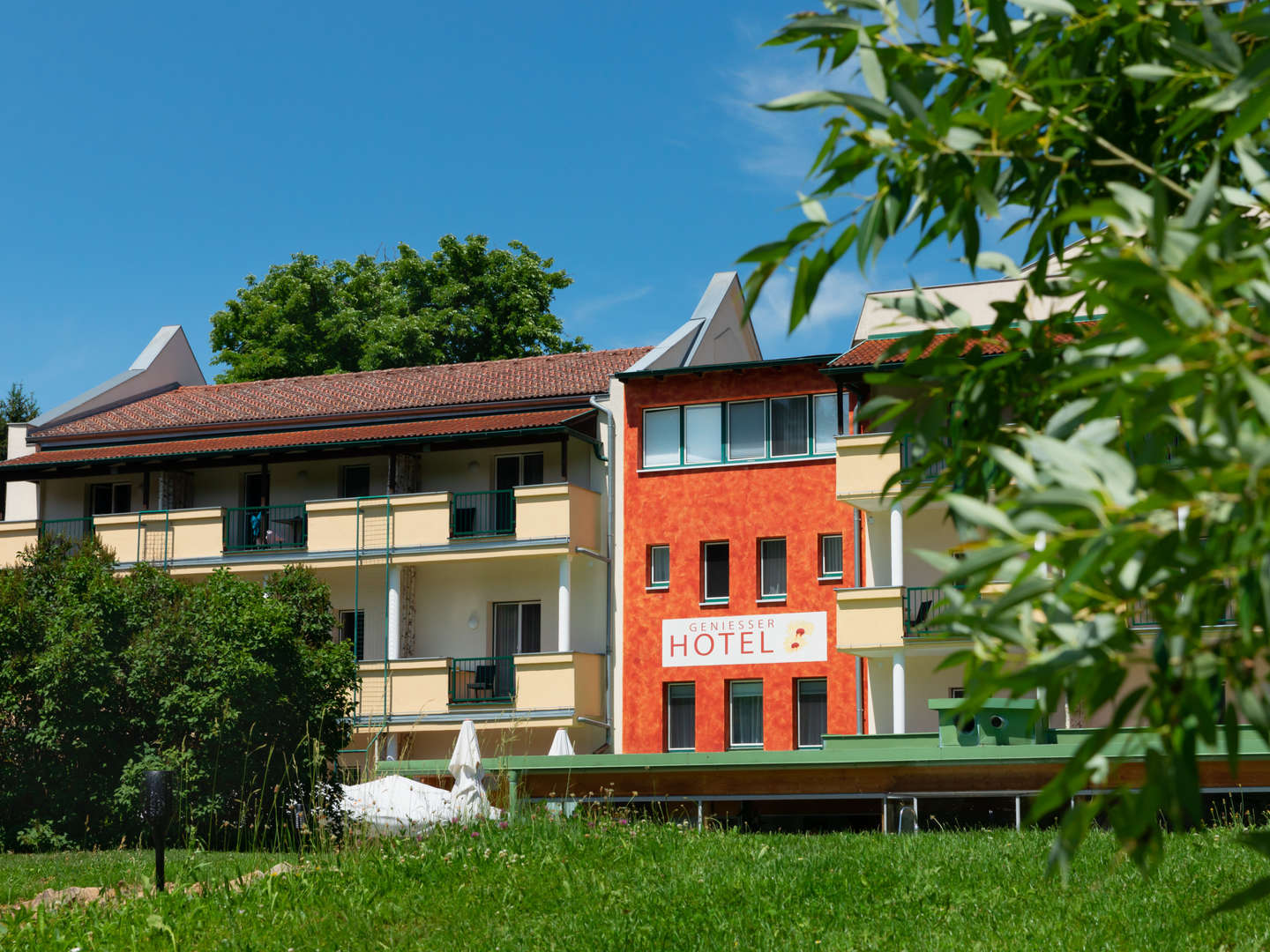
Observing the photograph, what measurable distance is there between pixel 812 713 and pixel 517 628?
7.53m

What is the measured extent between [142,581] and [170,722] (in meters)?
3.00

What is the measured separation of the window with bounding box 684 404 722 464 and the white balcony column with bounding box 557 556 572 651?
3.83 metres

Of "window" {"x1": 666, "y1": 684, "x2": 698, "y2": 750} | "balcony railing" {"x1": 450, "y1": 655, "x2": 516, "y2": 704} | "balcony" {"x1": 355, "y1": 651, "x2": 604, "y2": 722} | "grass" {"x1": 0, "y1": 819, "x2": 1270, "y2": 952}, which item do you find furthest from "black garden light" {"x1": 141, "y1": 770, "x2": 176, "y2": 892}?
"window" {"x1": 666, "y1": 684, "x2": 698, "y2": 750}

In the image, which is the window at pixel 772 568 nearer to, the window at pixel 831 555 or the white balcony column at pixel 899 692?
the window at pixel 831 555

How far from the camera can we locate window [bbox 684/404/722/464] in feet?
115

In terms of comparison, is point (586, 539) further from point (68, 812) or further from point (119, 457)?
point (68, 812)

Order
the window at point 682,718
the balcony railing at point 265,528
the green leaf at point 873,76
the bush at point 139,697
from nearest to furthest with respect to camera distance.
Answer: the green leaf at point 873,76 → the bush at point 139,697 → the window at point 682,718 → the balcony railing at point 265,528

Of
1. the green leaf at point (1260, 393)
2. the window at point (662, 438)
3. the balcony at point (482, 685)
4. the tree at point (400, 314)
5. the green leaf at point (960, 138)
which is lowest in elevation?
the balcony at point (482, 685)

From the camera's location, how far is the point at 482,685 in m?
35.6

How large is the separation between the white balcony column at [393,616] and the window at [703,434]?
7487 millimetres

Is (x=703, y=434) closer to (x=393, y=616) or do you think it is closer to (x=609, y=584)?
(x=609, y=584)

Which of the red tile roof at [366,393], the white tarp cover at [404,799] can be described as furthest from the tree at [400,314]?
the white tarp cover at [404,799]

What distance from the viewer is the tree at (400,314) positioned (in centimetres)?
5400

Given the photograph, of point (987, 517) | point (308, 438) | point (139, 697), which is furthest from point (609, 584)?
point (987, 517)
